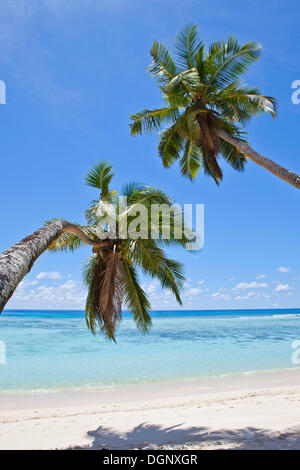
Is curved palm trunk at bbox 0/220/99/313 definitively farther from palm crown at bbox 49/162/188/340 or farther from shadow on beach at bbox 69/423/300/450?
shadow on beach at bbox 69/423/300/450

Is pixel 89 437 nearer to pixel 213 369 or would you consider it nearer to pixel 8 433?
pixel 8 433

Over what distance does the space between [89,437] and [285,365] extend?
462 inches

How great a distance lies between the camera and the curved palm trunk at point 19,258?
2.67 m

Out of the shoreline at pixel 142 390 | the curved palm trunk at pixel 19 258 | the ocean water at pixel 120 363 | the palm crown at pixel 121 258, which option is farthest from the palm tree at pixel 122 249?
the ocean water at pixel 120 363

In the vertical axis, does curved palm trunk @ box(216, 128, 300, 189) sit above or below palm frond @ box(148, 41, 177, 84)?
below

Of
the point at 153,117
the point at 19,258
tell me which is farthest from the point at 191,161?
the point at 19,258

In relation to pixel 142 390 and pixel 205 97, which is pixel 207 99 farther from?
pixel 142 390

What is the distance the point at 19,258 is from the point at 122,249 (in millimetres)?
4378

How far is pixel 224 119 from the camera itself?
945 centimetres

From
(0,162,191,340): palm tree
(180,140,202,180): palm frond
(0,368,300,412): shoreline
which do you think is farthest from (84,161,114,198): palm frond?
(0,368,300,412): shoreline

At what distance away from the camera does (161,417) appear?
25.0ft

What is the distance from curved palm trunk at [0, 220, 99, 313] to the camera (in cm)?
267
